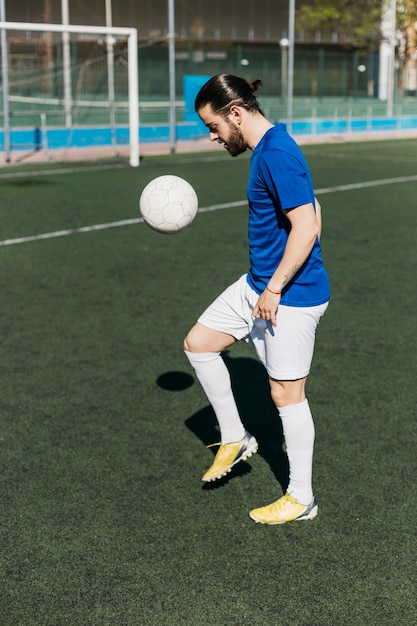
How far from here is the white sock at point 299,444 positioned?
352 centimetres

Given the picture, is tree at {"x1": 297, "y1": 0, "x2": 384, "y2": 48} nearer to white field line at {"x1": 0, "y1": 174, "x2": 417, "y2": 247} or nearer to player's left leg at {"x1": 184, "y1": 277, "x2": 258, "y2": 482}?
white field line at {"x1": 0, "y1": 174, "x2": 417, "y2": 247}

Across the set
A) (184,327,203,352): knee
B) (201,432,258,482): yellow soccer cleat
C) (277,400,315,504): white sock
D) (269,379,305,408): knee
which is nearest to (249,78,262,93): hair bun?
(184,327,203,352): knee

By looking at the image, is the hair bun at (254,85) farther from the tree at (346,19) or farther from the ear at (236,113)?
the tree at (346,19)

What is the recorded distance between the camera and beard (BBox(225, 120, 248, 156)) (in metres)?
3.32

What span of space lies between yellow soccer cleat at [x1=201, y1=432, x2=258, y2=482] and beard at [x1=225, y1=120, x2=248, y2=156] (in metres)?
1.52

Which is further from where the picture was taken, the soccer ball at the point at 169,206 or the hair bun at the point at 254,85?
the soccer ball at the point at 169,206

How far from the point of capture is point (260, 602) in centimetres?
304

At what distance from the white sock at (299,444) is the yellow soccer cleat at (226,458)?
0.40 metres

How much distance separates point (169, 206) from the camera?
422 centimetres

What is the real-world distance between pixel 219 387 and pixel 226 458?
38cm

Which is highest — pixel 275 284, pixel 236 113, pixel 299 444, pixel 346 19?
pixel 346 19

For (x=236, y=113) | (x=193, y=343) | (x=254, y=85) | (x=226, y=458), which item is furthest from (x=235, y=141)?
(x=226, y=458)

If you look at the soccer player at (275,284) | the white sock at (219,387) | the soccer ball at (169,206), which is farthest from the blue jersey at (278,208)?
the soccer ball at (169,206)

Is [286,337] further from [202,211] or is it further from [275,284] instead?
[202,211]
